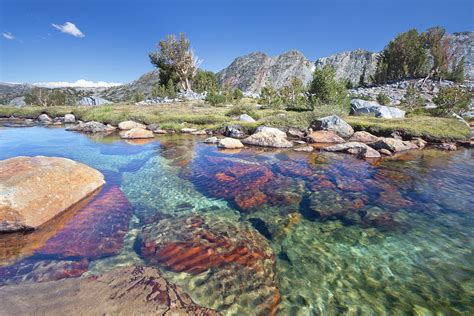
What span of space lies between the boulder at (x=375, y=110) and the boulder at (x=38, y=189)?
3545 centimetres

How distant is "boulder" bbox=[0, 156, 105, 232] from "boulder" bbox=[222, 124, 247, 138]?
17.5 metres

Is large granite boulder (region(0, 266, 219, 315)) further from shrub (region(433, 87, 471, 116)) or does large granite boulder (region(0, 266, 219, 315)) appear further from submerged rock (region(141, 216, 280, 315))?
shrub (region(433, 87, 471, 116))

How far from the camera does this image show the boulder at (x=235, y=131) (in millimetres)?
26391

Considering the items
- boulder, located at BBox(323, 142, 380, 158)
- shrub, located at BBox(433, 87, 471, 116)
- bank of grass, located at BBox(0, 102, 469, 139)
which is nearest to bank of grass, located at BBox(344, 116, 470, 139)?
bank of grass, located at BBox(0, 102, 469, 139)

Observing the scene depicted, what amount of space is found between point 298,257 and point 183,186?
684 cm

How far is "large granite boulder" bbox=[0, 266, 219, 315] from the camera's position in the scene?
154 inches

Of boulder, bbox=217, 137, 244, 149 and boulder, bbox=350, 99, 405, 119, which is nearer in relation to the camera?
boulder, bbox=217, 137, 244, 149

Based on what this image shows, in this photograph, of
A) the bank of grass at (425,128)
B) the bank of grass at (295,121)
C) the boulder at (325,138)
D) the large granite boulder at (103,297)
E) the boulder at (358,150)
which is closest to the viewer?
the large granite boulder at (103,297)

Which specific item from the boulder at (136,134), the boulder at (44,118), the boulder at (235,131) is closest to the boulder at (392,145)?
the boulder at (235,131)

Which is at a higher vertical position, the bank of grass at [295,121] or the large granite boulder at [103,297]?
the bank of grass at [295,121]

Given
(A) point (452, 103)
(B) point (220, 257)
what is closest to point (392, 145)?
(B) point (220, 257)

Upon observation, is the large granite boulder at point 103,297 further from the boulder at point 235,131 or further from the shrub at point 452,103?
the shrub at point 452,103

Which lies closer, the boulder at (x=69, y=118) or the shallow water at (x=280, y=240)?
the shallow water at (x=280, y=240)

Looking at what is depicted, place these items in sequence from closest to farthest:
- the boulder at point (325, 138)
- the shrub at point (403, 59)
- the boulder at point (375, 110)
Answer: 1. the boulder at point (325, 138)
2. the boulder at point (375, 110)
3. the shrub at point (403, 59)
